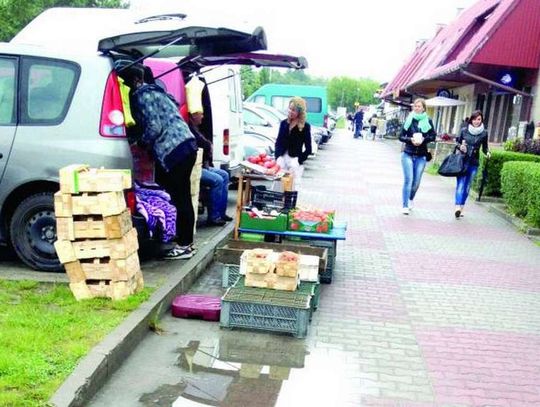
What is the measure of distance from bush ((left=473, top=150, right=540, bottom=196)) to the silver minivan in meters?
9.18

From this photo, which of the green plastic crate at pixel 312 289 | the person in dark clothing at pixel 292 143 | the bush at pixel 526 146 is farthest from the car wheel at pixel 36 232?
the bush at pixel 526 146

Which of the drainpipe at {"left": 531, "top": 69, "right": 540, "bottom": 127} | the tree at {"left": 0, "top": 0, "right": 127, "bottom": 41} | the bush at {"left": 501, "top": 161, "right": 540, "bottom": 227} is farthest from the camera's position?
the tree at {"left": 0, "top": 0, "right": 127, "bottom": 41}

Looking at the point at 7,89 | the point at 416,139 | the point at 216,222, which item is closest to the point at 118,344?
the point at 7,89

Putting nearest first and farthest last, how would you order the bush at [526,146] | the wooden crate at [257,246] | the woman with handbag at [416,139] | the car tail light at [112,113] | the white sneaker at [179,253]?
the car tail light at [112,113], the wooden crate at [257,246], the white sneaker at [179,253], the woman with handbag at [416,139], the bush at [526,146]

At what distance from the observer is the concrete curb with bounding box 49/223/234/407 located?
3.60 metres

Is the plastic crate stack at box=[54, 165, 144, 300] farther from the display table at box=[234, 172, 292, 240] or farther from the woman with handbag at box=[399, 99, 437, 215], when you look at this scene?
the woman with handbag at box=[399, 99, 437, 215]

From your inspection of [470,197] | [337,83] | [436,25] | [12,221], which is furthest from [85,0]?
[337,83]

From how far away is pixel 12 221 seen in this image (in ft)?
19.3

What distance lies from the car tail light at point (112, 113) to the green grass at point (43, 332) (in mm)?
1428

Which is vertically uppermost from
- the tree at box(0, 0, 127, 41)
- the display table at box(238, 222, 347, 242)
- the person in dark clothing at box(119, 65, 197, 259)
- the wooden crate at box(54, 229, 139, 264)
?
the tree at box(0, 0, 127, 41)

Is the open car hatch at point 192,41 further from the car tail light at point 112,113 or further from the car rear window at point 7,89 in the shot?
the car rear window at point 7,89

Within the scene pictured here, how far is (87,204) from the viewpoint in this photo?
5.01 m

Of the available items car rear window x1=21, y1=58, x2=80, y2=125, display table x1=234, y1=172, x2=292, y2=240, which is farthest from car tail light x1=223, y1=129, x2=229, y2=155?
car rear window x1=21, y1=58, x2=80, y2=125

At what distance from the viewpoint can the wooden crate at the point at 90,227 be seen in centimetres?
500
